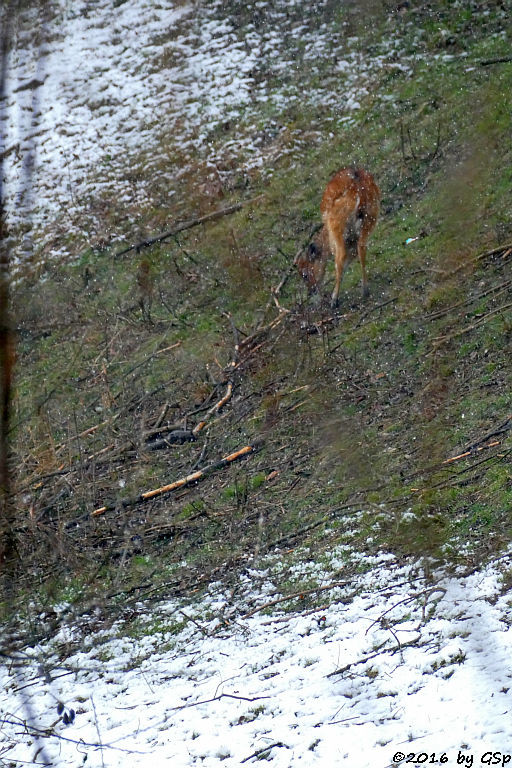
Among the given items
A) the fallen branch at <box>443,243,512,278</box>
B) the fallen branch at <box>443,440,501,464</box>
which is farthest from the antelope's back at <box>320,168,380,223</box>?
the fallen branch at <box>443,440,501,464</box>

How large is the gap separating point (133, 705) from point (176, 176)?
32.9ft

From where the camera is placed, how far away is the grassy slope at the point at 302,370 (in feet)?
20.8

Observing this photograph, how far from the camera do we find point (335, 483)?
264 inches

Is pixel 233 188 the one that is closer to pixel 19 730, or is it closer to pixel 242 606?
pixel 242 606

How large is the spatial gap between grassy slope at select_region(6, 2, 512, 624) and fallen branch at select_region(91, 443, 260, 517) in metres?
0.08

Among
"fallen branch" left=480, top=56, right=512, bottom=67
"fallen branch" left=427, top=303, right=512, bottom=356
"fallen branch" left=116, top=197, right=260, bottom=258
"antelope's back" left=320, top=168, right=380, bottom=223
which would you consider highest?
"fallen branch" left=480, top=56, right=512, bottom=67

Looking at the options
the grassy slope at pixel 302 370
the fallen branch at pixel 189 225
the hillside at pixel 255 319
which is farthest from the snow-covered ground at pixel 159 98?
the fallen branch at pixel 189 225

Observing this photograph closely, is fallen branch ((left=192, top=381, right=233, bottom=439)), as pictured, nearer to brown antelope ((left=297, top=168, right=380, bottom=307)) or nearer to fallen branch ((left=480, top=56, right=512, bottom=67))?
brown antelope ((left=297, top=168, right=380, bottom=307))

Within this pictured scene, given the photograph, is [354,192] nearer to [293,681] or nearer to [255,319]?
[255,319]

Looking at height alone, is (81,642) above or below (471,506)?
below

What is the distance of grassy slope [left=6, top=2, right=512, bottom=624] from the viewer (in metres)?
6.34

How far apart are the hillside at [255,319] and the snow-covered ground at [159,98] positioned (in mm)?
61

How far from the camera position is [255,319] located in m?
9.61

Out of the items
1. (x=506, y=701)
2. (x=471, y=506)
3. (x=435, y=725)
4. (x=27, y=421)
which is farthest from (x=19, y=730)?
(x=27, y=421)
